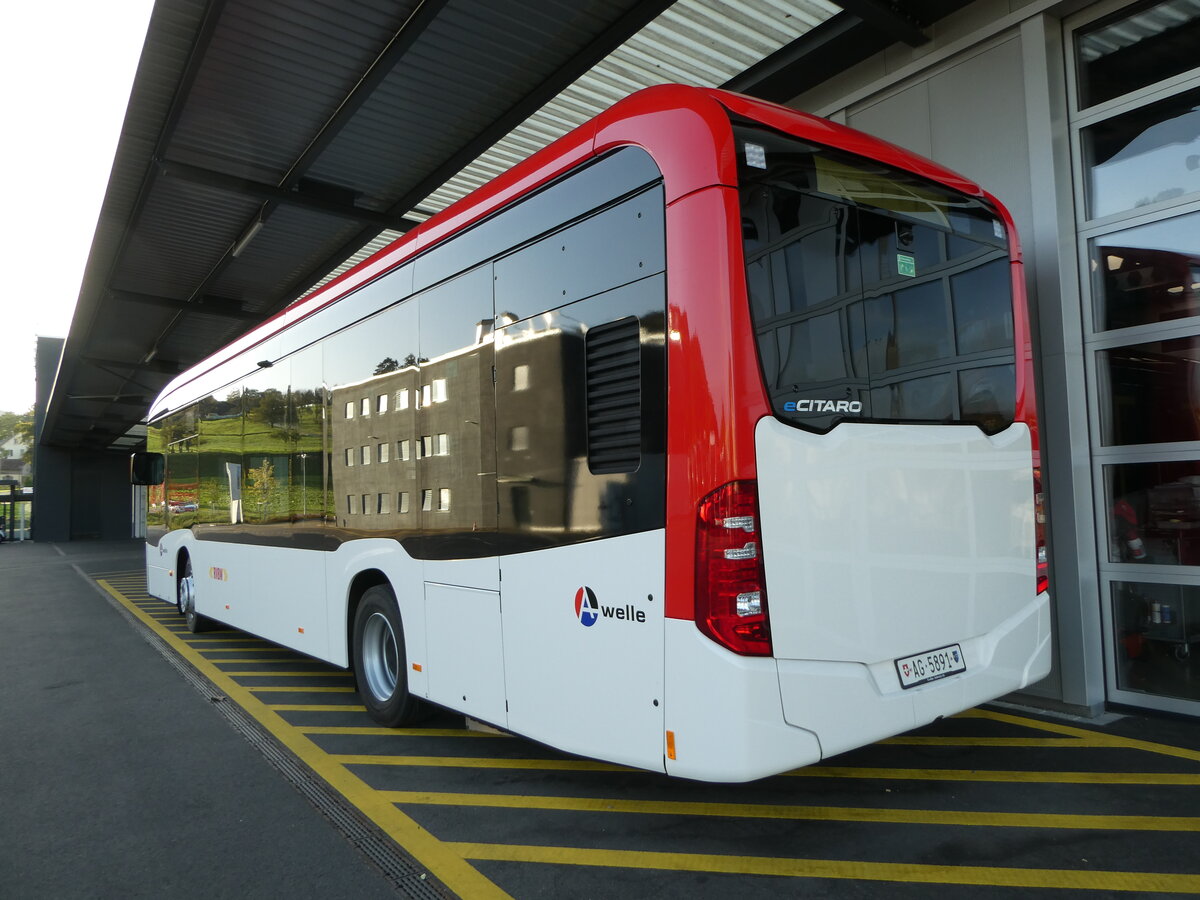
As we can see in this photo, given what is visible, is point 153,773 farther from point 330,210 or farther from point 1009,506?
point 330,210

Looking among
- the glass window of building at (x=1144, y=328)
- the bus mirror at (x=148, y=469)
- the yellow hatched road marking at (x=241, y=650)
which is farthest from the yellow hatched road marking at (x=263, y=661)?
the glass window of building at (x=1144, y=328)

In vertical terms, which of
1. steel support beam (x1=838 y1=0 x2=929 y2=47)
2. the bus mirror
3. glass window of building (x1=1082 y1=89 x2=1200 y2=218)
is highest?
steel support beam (x1=838 y1=0 x2=929 y2=47)

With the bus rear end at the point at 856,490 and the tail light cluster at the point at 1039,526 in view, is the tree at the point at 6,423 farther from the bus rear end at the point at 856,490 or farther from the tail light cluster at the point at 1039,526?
the tail light cluster at the point at 1039,526

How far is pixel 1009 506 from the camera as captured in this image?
3.97 m

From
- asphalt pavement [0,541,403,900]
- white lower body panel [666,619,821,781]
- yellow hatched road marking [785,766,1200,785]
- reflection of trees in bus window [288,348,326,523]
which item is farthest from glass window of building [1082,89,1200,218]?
asphalt pavement [0,541,403,900]

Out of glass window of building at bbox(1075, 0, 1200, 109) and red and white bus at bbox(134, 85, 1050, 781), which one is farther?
glass window of building at bbox(1075, 0, 1200, 109)

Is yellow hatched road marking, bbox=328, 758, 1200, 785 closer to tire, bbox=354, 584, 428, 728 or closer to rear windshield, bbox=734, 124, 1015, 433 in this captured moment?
tire, bbox=354, 584, 428, 728

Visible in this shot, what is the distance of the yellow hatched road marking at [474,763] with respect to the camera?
452 centimetres

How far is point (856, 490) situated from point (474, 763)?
270 cm

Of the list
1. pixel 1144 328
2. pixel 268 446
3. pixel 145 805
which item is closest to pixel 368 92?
pixel 268 446

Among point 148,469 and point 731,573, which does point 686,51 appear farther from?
point 148,469

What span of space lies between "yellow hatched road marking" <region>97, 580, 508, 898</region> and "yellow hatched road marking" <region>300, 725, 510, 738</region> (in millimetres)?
158

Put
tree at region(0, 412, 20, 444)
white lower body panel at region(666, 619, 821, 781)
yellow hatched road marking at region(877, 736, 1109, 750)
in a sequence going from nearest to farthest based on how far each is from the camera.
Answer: white lower body panel at region(666, 619, 821, 781) → yellow hatched road marking at region(877, 736, 1109, 750) → tree at region(0, 412, 20, 444)

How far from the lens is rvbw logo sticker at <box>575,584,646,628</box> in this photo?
10.7 ft
